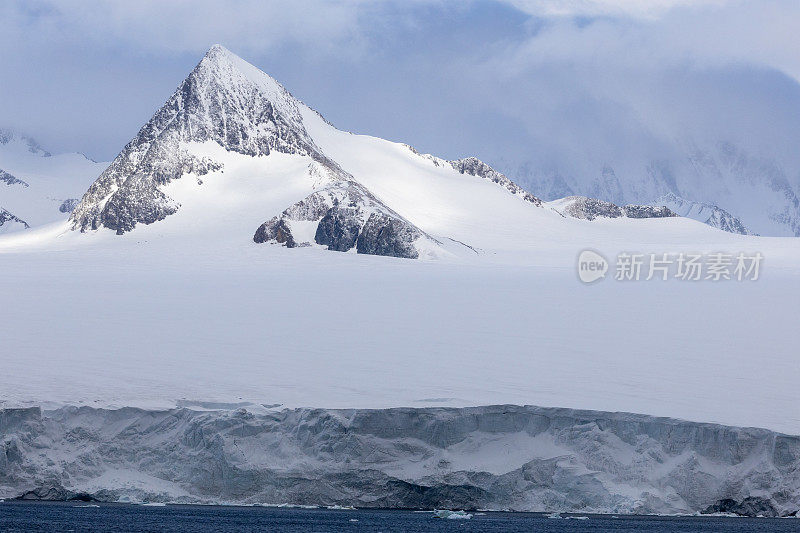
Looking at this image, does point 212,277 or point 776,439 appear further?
point 212,277

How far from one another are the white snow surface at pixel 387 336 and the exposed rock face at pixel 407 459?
3.91ft

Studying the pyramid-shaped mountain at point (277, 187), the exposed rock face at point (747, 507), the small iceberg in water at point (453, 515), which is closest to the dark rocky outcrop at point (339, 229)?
the pyramid-shaped mountain at point (277, 187)

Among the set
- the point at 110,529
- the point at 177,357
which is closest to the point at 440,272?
the point at 177,357

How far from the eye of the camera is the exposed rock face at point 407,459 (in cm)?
1934

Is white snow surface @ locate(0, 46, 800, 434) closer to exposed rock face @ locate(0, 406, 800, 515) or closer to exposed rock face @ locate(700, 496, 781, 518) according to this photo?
exposed rock face @ locate(0, 406, 800, 515)

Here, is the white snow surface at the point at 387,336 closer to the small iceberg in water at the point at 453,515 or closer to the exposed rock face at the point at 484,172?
the small iceberg in water at the point at 453,515

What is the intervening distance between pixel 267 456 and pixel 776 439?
35.2 ft

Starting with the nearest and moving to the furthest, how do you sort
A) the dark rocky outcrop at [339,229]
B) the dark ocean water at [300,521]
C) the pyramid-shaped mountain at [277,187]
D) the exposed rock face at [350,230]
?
1. the dark ocean water at [300,521]
2. the exposed rock face at [350,230]
3. the dark rocky outcrop at [339,229]
4. the pyramid-shaped mountain at [277,187]

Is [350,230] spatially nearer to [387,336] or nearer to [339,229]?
[339,229]

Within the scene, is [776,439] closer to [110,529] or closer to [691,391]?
[691,391]

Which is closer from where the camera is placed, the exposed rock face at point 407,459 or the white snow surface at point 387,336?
the exposed rock face at point 407,459

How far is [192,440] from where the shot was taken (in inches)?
784

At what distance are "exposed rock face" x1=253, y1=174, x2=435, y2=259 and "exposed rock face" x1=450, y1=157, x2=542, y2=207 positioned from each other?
7818 cm

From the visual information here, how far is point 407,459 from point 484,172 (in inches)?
6746
